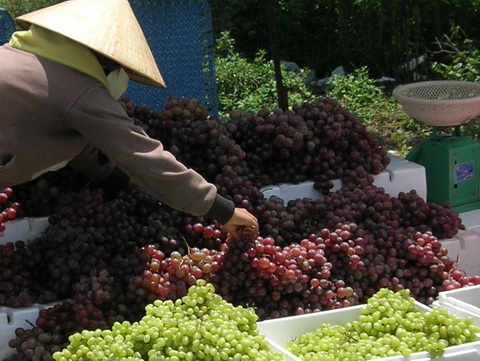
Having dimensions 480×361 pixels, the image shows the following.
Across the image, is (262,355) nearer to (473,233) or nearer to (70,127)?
(70,127)

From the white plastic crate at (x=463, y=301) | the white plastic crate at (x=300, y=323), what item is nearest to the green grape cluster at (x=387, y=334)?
the white plastic crate at (x=300, y=323)

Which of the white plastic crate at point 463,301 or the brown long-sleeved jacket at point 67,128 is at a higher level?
the brown long-sleeved jacket at point 67,128

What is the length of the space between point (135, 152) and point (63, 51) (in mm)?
414

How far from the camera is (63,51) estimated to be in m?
2.60

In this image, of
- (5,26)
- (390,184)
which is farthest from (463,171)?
(5,26)

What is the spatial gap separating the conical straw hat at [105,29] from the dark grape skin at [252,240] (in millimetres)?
588

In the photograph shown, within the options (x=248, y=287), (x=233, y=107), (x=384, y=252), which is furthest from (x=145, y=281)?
(x=233, y=107)

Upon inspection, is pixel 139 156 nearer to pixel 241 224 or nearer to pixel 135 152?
pixel 135 152

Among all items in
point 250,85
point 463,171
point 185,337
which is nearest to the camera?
point 185,337

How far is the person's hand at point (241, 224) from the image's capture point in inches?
111

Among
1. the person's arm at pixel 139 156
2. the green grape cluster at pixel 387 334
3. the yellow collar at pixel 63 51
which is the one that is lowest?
the green grape cluster at pixel 387 334

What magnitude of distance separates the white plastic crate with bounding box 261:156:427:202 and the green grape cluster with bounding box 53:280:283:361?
112 cm

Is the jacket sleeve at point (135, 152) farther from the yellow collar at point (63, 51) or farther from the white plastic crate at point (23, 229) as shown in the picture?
the white plastic crate at point (23, 229)

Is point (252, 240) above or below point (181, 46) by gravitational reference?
below
